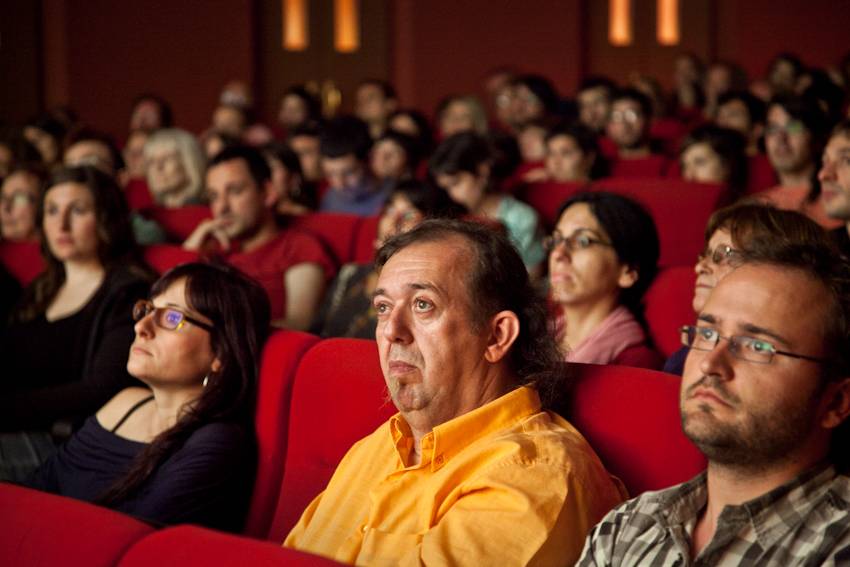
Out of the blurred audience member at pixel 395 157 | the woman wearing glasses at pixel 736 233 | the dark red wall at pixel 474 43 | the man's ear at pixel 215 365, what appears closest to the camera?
the woman wearing glasses at pixel 736 233

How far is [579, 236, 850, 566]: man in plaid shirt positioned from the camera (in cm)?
133

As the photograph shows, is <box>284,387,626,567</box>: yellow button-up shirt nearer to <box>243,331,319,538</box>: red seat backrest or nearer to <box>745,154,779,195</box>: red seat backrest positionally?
<box>243,331,319,538</box>: red seat backrest

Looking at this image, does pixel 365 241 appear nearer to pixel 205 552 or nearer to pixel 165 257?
pixel 165 257

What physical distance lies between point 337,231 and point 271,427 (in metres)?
1.83

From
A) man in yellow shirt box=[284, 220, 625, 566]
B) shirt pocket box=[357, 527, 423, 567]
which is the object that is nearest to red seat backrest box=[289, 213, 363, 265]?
man in yellow shirt box=[284, 220, 625, 566]

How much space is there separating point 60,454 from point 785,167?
2.97 m

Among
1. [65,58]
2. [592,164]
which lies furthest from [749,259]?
[65,58]

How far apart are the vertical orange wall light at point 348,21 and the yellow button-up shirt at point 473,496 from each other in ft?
25.3

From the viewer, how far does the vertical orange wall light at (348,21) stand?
30.3ft

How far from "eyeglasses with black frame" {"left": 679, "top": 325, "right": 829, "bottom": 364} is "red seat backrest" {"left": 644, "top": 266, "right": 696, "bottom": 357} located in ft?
4.03

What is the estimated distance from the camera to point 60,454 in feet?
8.04

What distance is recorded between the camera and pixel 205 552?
3.84 ft

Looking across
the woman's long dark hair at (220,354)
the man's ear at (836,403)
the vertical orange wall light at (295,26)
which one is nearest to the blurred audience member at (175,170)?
the woman's long dark hair at (220,354)

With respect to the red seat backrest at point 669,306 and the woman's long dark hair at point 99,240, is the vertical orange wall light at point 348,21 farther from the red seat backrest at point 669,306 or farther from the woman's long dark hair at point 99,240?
the red seat backrest at point 669,306
